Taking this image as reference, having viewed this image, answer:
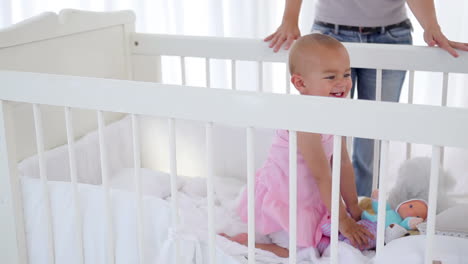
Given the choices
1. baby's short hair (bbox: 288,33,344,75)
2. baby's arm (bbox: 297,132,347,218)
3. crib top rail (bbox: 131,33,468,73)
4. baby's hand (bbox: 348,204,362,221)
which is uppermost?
baby's short hair (bbox: 288,33,344,75)

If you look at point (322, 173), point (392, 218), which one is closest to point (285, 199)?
point (322, 173)

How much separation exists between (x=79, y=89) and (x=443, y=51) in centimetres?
83

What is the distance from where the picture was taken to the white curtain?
2047 mm

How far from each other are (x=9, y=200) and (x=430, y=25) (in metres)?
1.01

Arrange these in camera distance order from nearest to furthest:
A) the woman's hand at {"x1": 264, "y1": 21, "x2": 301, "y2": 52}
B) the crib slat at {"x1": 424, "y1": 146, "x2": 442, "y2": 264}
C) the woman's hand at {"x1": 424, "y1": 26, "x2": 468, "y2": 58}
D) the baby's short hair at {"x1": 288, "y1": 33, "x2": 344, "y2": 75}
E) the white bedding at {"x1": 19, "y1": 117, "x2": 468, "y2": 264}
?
the crib slat at {"x1": 424, "y1": 146, "x2": 442, "y2": 264} < the white bedding at {"x1": 19, "y1": 117, "x2": 468, "y2": 264} < the baby's short hair at {"x1": 288, "y1": 33, "x2": 344, "y2": 75} < the woman's hand at {"x1": 424, "y1": 26, "x2": 468, "y2": 58} < the woman's hand at {"x1": 264, "y1": 21, "x2": 301, "y2": 52}

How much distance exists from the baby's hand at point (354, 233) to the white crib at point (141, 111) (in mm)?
69

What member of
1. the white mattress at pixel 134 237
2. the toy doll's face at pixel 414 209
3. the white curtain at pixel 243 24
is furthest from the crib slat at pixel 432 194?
the white curtain at pixel 243 24

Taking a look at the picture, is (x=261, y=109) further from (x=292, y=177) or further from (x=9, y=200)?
(x=9, y=200)

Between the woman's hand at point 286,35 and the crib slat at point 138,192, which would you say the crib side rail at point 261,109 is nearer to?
the crib slat at point 138,192

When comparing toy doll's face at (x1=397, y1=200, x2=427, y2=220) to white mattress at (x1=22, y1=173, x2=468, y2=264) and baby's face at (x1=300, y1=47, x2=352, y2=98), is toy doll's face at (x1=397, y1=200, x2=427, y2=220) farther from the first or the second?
baby's face at (x1=300, y1=47, x2=352, y2=98)

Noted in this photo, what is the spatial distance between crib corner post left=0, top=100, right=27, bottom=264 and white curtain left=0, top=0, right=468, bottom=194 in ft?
3.62

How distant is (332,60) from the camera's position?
1.19 meters

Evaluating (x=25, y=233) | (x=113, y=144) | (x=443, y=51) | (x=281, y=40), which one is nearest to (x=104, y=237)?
(x=25, y=233)

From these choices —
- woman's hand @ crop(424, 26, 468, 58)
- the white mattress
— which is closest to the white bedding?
the white mattress
